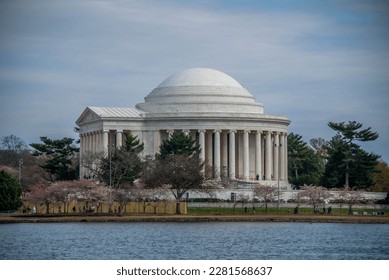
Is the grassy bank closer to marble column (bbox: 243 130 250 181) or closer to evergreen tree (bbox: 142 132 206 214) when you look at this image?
evergreen tree (bbox: 142 132 206 214)

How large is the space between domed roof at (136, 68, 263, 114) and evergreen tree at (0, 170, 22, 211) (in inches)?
1805

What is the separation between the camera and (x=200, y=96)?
186250mm

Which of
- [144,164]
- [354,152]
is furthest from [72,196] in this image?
[354,152]

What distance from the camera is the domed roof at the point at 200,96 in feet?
608

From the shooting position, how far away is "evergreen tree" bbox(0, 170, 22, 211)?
138 meters

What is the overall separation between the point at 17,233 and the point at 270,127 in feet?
254

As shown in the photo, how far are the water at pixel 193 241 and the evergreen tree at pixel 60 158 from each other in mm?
53498

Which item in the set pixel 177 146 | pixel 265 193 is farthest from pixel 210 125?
pixel 265 193

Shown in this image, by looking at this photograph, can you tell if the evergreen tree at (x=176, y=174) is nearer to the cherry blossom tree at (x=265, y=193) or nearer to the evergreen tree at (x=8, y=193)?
the cherry blossom tree at (x=265, y=193)

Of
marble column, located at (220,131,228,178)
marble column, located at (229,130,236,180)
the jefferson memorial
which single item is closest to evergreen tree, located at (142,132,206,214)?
the jefferson memorial

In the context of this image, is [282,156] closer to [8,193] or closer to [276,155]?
[276,155]

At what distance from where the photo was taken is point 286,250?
322 ft

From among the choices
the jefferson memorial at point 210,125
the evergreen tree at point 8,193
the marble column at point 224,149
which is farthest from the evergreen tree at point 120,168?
the marble column at point 224,149

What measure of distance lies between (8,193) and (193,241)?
130ft
